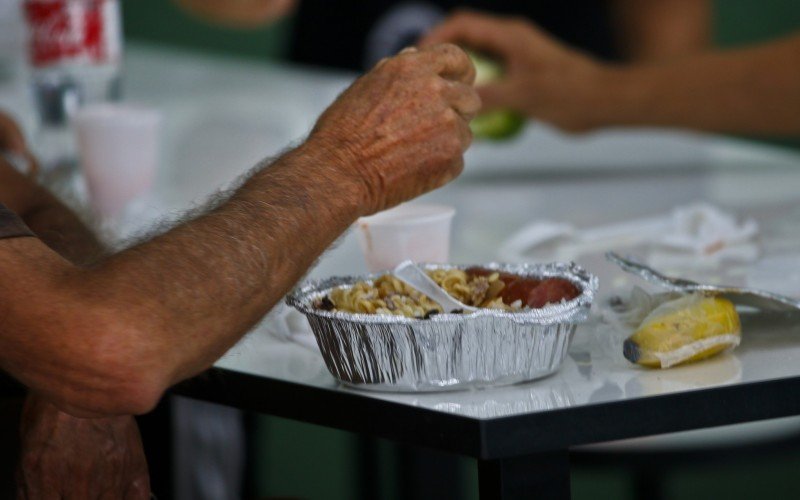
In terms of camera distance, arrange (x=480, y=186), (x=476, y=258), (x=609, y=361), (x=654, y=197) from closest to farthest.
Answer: (x=609, y=361)
(x=476, y=258)
(x=654, y=197)
(x=480, y=186)

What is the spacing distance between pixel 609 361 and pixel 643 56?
204 centimetres

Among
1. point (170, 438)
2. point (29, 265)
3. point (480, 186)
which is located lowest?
point (170, 438)

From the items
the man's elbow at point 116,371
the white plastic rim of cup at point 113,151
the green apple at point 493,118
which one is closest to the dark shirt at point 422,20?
the green apple at point 493,118

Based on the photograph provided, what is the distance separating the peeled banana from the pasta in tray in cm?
10

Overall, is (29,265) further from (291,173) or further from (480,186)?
(480,186)

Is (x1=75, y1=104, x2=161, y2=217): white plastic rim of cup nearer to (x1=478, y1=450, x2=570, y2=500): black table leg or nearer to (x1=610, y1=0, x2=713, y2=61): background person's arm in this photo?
(x1=478, y1=450, x2=570, y2=500): black table leg

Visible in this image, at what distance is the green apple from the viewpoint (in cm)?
210

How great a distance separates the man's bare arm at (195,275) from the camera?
816 millimetres

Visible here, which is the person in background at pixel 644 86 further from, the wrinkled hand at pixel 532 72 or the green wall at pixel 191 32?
the green wall at pixel 191 32

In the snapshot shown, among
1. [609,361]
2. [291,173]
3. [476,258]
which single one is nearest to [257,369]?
[291,173]

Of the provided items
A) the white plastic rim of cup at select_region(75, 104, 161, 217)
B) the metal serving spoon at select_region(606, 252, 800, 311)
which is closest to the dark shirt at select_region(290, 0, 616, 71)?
the white plastic rim of cup at select_region(75, 104, 161, 217)

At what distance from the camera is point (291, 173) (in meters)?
0.96

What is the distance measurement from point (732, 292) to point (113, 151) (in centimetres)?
92

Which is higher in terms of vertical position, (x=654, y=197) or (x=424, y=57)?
(x=424, y=57)
